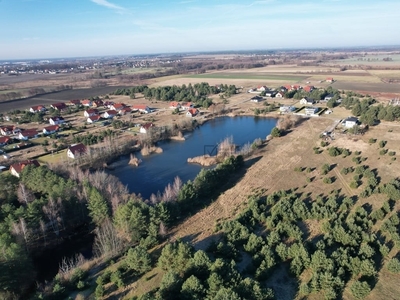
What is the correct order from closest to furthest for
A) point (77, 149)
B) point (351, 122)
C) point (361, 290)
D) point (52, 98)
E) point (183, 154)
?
point (361, 290) < point (77, 149) < point (183, 154) < point (351, 122) < point (52, 98)

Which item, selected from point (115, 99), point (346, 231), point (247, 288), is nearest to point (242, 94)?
point (115, 99)

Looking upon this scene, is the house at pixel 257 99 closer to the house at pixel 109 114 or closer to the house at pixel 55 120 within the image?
the house at pixel 109 114

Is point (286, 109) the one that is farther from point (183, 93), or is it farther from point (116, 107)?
point (116, 107)

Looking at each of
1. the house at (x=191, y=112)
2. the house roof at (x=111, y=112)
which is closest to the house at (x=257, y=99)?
the house at (x=191, y=112)

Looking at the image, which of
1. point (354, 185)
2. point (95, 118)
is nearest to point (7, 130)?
point (95, 118)

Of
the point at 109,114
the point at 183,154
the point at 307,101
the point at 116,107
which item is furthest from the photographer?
the point at 116,107

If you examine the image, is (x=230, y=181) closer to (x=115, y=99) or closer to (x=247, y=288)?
(x=247, y=288)

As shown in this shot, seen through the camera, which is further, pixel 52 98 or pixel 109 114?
pixel 52 98

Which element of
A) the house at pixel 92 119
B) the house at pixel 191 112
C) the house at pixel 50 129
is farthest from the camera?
the house at pixel 191 112

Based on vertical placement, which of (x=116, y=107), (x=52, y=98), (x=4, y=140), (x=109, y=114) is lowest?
(x=4, y=140)
